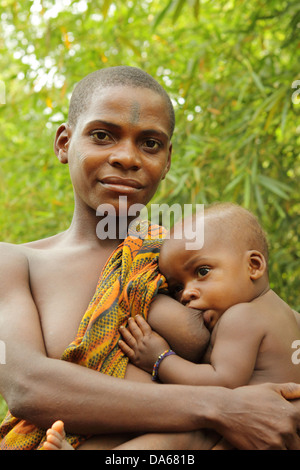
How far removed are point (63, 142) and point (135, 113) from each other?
1.15 feet

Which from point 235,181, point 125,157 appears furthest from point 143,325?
point 235,181

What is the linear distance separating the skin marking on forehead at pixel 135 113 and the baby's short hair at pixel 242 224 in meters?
0.35

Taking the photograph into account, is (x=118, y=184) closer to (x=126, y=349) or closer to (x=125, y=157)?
(x=125, y=157)

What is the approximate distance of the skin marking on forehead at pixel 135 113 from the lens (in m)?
1.58

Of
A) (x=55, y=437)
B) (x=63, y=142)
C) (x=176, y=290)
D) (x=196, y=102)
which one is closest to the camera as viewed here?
(x=55, y=437)

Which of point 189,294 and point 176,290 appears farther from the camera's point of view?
point 176,290

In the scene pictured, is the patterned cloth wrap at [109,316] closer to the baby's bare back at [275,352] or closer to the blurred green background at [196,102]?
the baby's bare back at [275,352]

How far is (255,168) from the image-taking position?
2830 millimetres

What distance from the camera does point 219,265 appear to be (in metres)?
1.52

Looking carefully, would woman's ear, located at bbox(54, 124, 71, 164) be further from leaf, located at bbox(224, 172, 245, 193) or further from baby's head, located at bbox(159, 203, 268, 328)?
leaf, located at bbox(224, 172, 245, 193)

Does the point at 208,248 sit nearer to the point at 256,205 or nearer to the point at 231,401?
the point at 231,401

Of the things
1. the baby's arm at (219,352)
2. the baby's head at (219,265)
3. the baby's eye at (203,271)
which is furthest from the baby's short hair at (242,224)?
the baby's arm at (219,352)

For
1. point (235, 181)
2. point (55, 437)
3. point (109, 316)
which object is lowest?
point (55, 437)

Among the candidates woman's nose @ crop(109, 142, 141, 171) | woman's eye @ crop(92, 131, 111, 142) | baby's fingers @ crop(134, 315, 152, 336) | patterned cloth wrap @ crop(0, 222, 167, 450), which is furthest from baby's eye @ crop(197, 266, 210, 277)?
woman's eye @ crop(92, 131, 111, 142)
